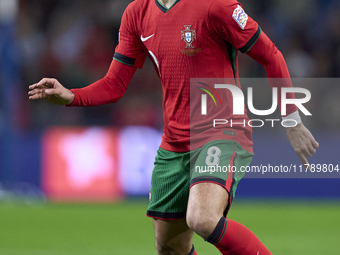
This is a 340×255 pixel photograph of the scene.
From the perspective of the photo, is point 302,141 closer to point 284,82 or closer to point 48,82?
point 284,82

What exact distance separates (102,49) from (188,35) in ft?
21.0

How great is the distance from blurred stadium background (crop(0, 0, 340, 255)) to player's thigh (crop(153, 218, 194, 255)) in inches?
74.7

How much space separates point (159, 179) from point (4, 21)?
18.8ft

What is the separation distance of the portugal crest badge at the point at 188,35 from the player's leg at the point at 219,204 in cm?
54

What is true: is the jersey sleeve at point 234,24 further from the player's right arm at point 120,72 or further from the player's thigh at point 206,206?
the player's thigh at point 206,206

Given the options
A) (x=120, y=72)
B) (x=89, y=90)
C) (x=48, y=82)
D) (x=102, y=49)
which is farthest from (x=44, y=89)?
(x=102, y=49)

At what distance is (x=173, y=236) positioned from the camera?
3594mm

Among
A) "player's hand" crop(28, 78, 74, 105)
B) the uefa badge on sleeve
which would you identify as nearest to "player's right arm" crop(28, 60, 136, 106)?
"player's hand" crop(28, 78, 74, 105)

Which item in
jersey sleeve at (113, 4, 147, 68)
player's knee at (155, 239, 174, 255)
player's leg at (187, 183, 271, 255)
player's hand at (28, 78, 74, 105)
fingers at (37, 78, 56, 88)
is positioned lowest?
player's knee at (155, 239, 174, 255)

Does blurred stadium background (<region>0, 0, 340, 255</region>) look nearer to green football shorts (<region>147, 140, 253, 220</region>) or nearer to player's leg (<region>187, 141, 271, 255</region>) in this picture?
green football shorts (<region>147, 140, 253, 220</region>)

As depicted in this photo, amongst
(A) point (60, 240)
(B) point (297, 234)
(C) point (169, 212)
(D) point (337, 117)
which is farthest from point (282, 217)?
(C) point (169, 212)

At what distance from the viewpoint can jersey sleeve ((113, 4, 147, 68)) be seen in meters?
3.72

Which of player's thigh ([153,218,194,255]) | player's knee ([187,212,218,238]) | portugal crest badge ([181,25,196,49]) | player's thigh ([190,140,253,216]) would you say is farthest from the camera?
player's thigh ([153,218,194,255])

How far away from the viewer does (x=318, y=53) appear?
9.82 m
